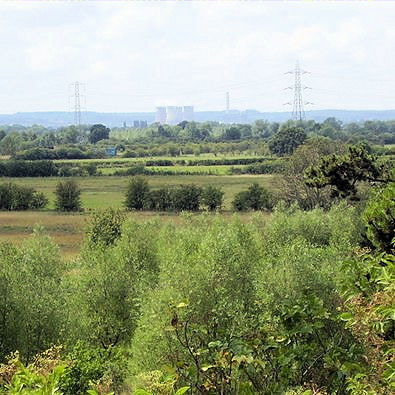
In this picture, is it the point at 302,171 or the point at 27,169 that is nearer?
the point at 302,171

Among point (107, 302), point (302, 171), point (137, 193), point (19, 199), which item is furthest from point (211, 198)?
point (107, 302)

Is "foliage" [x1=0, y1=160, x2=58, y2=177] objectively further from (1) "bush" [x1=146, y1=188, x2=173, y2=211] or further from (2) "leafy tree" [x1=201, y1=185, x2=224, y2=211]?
(2) "leafy tree" [x1=201, y1=185, x2=224, y2=211]

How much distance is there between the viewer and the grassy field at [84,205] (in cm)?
7962

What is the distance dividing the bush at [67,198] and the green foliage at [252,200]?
2627 cm

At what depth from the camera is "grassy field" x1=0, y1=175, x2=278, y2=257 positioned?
7962 centimetres

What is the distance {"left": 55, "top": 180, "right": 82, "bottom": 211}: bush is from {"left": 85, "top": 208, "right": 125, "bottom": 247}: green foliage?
121 feet

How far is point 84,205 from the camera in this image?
103m

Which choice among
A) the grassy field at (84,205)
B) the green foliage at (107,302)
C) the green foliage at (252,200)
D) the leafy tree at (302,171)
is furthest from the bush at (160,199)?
the green foliage at (107,302)

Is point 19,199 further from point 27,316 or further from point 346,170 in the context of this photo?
point 346,170

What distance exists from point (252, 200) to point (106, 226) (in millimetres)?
37596

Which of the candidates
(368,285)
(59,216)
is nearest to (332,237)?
(368,285)

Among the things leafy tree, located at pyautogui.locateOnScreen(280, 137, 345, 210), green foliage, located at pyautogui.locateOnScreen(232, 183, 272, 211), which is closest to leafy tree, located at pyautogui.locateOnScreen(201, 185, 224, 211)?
green foliage, located at pyautogui.locateOnScreen(232, 183, 272, 211)

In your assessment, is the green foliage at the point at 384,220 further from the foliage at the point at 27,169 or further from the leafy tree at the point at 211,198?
the foliage at the point at 27,169

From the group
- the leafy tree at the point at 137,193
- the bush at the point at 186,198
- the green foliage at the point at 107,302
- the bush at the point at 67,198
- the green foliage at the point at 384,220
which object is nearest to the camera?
the green foliage at the point at 384,220
